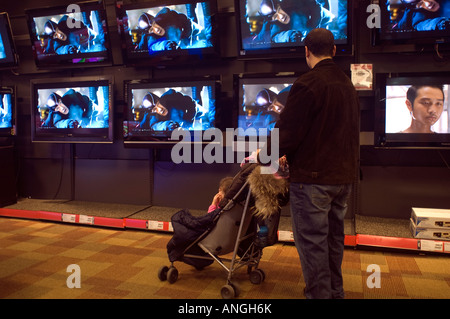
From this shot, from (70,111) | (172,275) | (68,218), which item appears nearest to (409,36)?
(172,275)

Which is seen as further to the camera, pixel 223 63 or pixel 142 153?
pixel 142 153

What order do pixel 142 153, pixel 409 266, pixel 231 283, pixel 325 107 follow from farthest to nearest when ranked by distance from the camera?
pixel 142 153, pixel 409 266, pixel 231 283, pixel 325 107

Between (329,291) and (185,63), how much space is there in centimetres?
318

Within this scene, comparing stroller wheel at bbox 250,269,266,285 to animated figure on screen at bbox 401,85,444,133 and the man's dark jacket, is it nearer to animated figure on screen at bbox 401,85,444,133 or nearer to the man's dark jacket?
the man's dark jacket

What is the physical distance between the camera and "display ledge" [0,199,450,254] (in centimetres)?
361

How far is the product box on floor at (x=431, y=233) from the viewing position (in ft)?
11.6

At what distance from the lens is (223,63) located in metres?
4.76

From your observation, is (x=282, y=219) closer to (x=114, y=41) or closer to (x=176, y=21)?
(x=176, y=21)

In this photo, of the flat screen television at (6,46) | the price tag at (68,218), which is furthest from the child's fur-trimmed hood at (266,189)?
the flat screen television at (6,46)

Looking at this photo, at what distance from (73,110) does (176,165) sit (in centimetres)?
151

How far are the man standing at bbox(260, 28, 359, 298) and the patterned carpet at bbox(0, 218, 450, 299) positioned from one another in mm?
639

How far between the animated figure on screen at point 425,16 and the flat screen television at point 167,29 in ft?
6.32

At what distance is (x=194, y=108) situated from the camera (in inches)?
173
